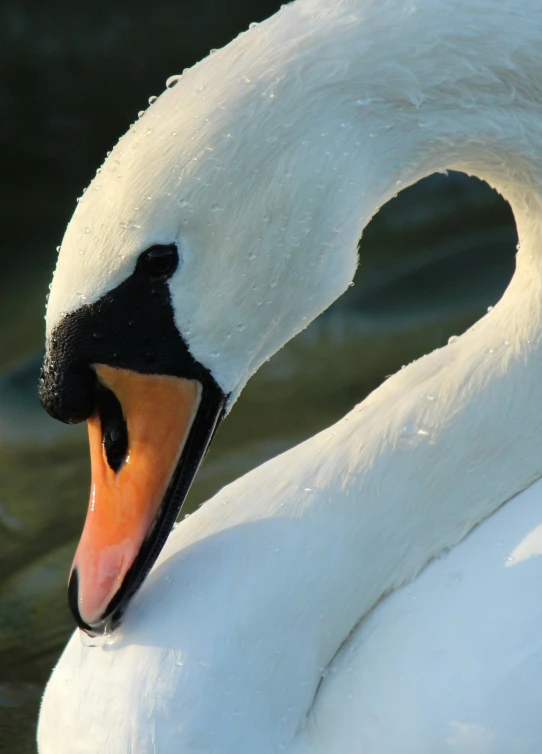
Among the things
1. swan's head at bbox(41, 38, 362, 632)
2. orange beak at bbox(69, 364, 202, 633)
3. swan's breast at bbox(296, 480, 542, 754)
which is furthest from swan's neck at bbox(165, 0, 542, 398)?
swan's breast at bbox(296, 480, 542, 754)

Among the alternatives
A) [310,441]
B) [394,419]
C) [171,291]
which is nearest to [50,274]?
[310,441]

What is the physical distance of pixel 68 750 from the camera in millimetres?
2293

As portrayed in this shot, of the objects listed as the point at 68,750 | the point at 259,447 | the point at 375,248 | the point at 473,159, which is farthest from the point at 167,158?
the point at 375,248

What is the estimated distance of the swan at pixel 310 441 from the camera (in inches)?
72.7

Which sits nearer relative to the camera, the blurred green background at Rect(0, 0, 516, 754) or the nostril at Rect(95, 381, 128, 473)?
the nostril at Rect(95, 381, 128, 473)

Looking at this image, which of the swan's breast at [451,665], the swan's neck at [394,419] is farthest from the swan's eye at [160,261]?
the swan's breast at [451,665]

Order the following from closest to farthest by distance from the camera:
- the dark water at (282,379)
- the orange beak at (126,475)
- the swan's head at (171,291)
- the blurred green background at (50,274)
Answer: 1. the swan's head at (171,291)
2. the orange beak at (126,475)
3. the dark water at (282,379)
4. the blurred green background at (50,274)

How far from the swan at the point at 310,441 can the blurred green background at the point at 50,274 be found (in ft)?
2.98

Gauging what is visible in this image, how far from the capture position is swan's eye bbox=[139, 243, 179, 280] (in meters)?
1.85

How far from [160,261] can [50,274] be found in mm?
2669

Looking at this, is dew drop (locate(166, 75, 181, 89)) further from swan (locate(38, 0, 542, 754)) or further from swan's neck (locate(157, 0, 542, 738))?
swan's neck (locate(157, 0, 542, 738))

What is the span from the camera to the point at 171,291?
1905 mm

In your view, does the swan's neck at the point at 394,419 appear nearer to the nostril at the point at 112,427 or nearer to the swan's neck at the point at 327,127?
the swan's neck at the point at 327,127

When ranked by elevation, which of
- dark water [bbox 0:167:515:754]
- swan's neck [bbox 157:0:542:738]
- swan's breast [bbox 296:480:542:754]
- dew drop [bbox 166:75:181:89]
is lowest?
dark water [bbox 0:167:515:754]
